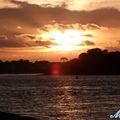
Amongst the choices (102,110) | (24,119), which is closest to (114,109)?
(102,110)

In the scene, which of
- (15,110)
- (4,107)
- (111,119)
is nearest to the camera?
(111,119)

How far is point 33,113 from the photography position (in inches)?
2756

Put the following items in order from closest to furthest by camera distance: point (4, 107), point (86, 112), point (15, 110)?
point (86, 112) → point (15, 110) → point (4, 107)

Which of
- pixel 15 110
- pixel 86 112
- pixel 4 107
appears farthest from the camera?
pixel 4 107

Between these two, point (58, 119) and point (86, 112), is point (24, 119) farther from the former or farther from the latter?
point (86, 112)

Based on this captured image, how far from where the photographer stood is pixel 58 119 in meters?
62.0

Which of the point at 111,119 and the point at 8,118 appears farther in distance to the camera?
the point at 111,119

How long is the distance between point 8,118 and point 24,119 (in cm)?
267

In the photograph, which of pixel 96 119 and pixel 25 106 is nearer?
pixel 96 119

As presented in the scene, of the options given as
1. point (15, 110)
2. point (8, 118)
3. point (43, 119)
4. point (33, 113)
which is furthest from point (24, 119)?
point (15, 110)

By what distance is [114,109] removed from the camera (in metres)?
74.1

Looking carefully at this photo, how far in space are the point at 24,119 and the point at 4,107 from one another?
87.2 feet

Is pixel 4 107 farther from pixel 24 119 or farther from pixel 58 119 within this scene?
pixel 24 119

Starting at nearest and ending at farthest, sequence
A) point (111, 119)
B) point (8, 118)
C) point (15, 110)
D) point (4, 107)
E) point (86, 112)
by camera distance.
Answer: point (8, 118) < point (111, 119) < point (86, 112) < point (15, 110) < point (4, 107)
